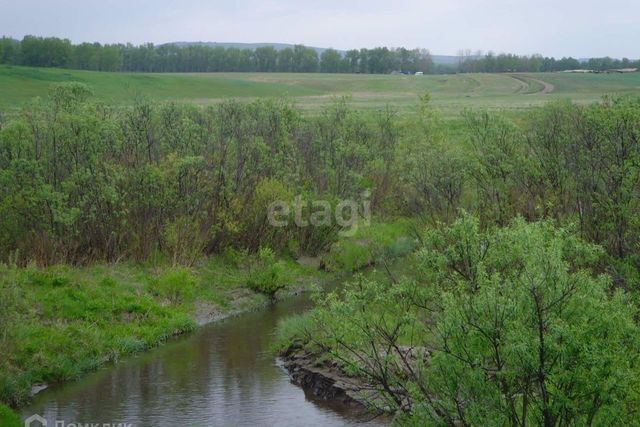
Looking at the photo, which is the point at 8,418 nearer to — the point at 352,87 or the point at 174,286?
the point at 174,286

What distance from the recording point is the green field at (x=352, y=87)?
92688 mm

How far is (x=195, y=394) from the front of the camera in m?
24.7

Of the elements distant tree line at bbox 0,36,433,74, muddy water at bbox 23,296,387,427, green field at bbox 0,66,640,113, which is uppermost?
distant tree line at bbox 0,36,433,74

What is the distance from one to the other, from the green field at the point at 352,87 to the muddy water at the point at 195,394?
54.0 metres

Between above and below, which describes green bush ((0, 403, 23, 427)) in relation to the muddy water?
above

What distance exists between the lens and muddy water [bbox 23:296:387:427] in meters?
22.8

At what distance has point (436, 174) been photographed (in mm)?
35438

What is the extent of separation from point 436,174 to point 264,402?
14576 mm

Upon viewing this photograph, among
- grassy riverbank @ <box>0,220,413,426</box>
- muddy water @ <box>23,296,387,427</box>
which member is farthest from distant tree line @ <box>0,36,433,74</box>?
muddy water @ <box>23,296,387,427</box>

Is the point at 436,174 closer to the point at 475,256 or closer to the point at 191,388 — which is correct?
the point at 191,388

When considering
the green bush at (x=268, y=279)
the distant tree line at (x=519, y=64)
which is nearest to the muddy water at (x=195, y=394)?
the green bush at (x=268, y=279)

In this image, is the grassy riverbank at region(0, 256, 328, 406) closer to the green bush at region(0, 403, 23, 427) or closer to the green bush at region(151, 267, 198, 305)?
the green bush at region(151, 267, 198, 305)

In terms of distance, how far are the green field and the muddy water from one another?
5395 cm

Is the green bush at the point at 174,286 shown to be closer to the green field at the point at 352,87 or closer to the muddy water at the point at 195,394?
the muddy water at the point at 195,394
